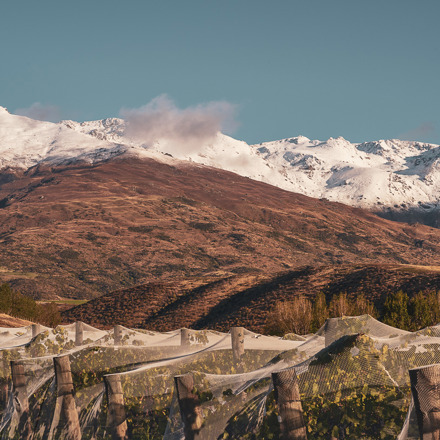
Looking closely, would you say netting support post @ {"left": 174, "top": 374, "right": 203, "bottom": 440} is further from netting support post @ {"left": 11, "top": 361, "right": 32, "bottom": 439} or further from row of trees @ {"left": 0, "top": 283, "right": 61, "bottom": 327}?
row of trees @ {"left": 0, "top": 283, "right": 61, "bottom": 327}

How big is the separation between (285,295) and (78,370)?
60.5 m

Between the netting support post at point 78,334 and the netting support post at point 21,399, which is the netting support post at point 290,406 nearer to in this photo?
the netting support post at point 21,399

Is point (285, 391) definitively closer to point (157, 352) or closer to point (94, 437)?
point (94, 437)

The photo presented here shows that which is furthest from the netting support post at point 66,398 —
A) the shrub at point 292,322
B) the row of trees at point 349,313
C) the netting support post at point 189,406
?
the shrub at point 292,322

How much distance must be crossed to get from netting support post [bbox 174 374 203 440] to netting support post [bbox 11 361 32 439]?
4592 mm

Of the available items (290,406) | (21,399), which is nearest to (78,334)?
(21,399)

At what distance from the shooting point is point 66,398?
1191cm

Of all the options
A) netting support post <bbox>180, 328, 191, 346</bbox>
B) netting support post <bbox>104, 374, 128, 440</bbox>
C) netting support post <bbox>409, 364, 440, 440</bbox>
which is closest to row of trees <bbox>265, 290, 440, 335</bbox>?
netting support post <bbox>180, 328, 191, 346</bbox>

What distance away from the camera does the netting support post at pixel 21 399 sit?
12.9 meters

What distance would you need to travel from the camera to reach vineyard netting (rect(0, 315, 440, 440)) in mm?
9117

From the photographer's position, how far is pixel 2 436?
13.1m

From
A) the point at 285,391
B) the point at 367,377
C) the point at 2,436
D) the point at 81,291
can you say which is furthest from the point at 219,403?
the point at 81,291

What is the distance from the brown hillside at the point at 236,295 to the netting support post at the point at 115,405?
5073 cm

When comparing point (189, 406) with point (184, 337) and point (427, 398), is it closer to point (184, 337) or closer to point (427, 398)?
point (427, 398)
